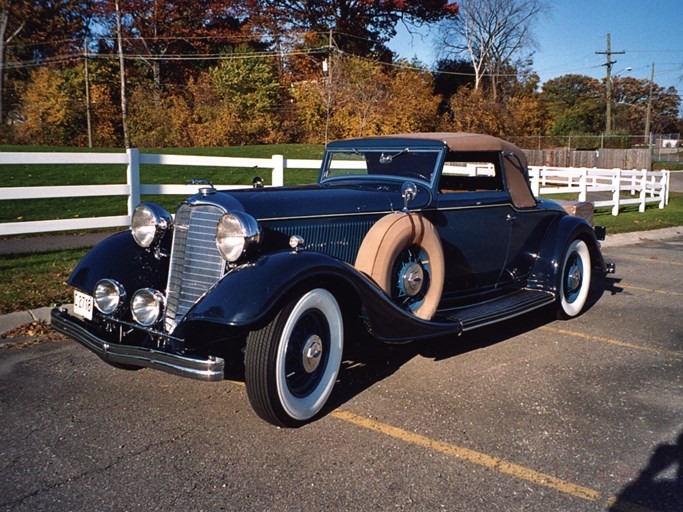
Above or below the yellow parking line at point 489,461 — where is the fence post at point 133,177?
above

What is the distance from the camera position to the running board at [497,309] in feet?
15.4

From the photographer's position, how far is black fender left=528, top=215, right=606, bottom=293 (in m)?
5.86

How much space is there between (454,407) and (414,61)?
36055 millimetres

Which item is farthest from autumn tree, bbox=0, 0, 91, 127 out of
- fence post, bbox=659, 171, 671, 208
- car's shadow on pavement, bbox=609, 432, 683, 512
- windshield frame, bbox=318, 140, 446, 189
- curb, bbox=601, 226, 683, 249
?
car's shadow on pavement, bbox=609, 432, 683, 512

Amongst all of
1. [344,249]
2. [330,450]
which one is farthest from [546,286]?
[330,450]

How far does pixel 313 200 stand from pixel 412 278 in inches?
36.1

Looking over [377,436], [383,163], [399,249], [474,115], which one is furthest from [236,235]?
[474,115]

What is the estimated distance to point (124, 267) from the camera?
436 centimetres

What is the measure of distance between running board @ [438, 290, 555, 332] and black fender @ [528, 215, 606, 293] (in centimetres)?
12

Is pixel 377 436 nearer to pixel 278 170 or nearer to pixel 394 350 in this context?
pixel 394 350

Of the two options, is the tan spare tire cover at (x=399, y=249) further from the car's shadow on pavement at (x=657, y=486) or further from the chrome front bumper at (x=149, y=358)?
the car's shadow on pavement at (x=657, y=486)

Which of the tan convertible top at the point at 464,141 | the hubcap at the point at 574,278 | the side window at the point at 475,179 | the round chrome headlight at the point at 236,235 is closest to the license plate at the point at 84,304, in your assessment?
the round chrome headlight at the point at 236,235

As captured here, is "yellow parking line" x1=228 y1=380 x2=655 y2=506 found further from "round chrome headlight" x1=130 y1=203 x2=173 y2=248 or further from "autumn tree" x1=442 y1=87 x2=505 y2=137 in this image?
"autumn tree" x1=442 y1=87 x2=505 y2=137

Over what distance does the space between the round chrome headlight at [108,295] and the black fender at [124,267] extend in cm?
13
